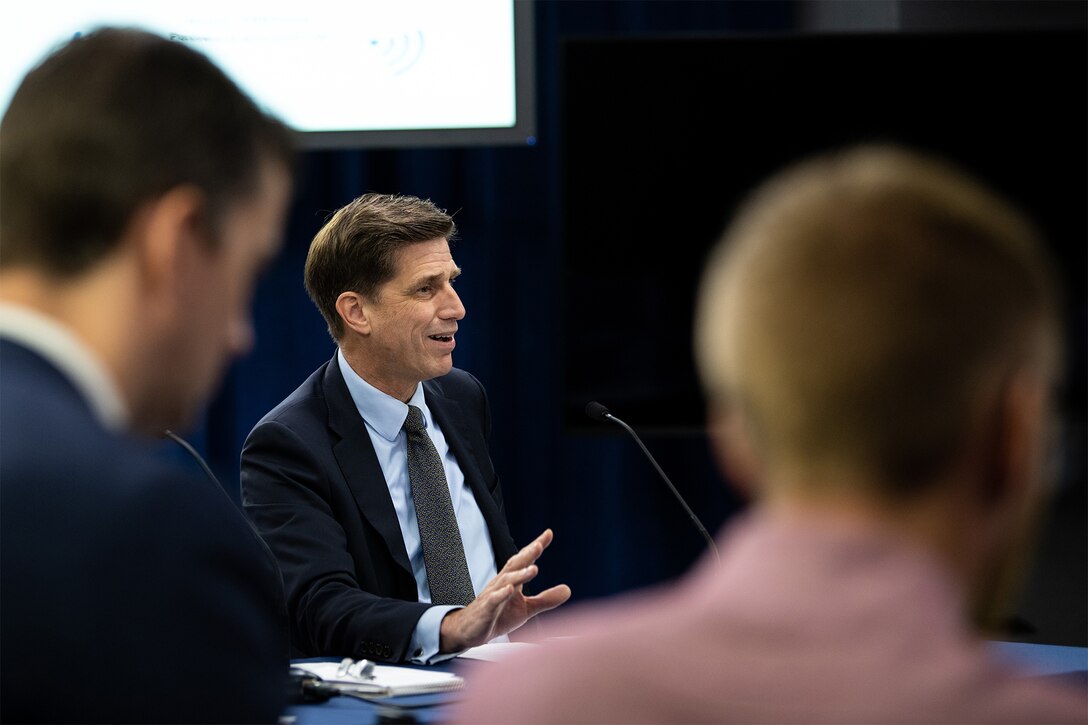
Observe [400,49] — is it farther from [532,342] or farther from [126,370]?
[126,370]

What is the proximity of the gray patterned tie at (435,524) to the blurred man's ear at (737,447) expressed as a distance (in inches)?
76.8

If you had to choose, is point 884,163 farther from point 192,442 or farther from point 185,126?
point 192,442

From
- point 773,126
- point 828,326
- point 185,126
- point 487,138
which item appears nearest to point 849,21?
point 773,126

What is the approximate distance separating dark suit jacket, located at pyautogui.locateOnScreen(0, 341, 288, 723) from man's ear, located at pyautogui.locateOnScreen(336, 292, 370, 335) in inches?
79.9

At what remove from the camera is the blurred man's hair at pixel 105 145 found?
1002 millimetres

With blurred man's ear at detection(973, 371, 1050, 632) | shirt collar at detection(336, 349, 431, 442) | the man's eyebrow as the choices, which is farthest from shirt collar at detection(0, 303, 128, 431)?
the man's eyebrow

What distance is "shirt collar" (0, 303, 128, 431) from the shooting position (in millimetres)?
962

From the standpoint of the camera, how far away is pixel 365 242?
3.05 m

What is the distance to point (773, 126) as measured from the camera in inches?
128

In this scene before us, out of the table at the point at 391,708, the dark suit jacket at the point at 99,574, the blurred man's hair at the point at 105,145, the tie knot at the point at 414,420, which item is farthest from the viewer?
→ the tie knot at the point at 414,420

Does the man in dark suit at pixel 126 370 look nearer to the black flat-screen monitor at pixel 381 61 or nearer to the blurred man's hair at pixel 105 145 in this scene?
the blurred man's hair at pixel 105 145

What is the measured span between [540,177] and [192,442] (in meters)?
1.48

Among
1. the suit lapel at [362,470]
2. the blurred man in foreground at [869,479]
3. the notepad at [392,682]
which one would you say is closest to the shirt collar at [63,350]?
the blurred man in foreground at [869,479]

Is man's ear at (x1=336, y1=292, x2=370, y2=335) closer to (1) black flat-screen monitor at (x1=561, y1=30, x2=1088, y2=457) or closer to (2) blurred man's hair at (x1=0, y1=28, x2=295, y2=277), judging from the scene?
(1) black flat-screen monitor at (x1=561, y1=30, x2=1088, y2=457)
